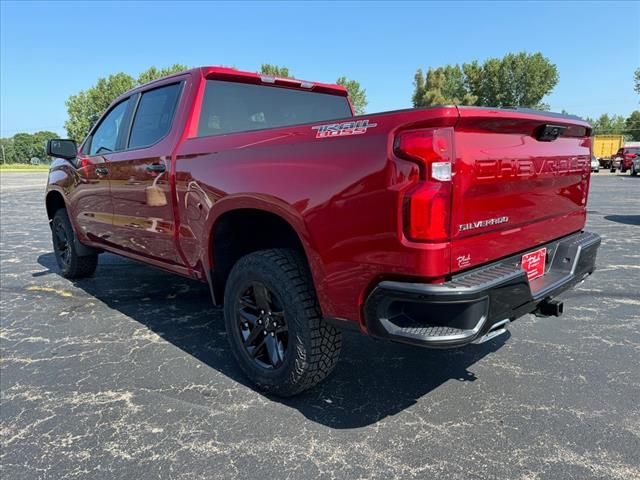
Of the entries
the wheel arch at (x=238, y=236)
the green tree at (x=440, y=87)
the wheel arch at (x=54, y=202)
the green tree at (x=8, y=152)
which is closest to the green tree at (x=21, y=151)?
the green tree at (x=8, y=152)

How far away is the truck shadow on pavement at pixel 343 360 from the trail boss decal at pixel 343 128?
59.3 inches

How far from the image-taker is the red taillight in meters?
1.87

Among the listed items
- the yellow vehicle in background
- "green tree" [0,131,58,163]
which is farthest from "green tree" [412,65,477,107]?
"green tree" [0,131,58,163]

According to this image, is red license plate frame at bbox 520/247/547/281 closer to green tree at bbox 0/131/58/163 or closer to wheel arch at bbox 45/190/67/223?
wheel arch at bbox 45/190/67/223

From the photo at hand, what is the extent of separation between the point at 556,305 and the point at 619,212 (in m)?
9.77

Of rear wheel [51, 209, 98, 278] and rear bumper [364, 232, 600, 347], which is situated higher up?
rear bumper [364, 232, 600, 347]

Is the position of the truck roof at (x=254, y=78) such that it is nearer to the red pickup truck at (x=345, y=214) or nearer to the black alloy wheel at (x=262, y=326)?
the red pickup truck at (x=345, y=214)

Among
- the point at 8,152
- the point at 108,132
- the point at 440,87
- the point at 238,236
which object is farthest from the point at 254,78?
the point at 8,152

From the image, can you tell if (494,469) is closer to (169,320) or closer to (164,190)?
(164,190)

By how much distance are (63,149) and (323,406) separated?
3.62 meters

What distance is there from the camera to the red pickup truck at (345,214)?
6.29ft

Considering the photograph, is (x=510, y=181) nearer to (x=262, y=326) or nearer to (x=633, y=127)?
(x=262, y=326)

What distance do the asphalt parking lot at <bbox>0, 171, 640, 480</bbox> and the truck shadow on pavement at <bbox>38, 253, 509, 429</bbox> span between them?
1 centimetres

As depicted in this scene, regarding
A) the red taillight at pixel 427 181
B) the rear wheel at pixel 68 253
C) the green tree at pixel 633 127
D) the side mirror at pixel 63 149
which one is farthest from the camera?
the green tree at pixel 633 127
